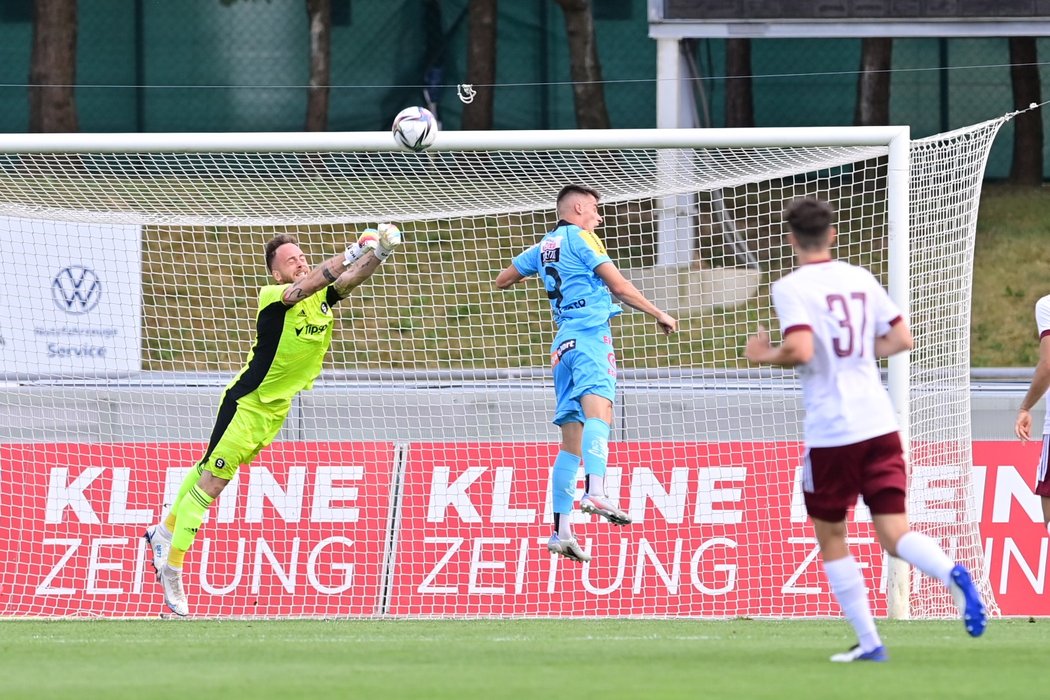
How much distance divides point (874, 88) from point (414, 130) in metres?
16.0

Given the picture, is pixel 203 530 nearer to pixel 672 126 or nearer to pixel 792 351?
pixel 792 351

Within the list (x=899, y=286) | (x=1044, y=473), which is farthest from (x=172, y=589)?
(x=1044, y=473)

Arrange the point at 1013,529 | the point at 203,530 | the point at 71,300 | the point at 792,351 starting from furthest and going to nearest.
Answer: the point at 71,300 < the point at 203,530 < the point at 1013,529 < the point at 792,351

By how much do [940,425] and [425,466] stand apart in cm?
333

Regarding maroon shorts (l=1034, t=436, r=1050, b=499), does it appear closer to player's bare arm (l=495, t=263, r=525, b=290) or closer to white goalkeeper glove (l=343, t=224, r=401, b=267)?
player's bare arm (l=495, t=263, r=525, b=290)

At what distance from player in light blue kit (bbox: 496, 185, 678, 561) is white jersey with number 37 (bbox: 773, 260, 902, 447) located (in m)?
2.67

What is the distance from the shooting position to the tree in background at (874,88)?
24.2 meters

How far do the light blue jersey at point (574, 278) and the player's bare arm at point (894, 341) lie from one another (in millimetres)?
2818

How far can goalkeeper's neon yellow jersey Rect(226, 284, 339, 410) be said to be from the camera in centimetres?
988

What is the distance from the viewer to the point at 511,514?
36.3 ft

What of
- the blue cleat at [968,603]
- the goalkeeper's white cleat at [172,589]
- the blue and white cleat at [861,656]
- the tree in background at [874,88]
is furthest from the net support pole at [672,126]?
the tree in background at [874,88]

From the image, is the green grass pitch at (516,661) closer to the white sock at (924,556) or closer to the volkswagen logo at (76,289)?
the white sock at (924,556)

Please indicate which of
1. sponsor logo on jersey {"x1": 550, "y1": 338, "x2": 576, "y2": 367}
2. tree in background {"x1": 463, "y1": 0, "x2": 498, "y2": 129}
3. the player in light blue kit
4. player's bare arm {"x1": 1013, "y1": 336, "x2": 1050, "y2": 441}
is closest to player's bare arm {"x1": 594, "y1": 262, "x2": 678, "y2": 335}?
the player in light blue kit

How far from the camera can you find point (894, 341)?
651 cm
